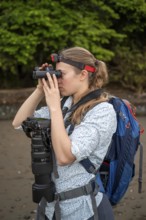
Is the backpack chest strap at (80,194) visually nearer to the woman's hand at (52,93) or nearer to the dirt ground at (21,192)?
the woman's hand at (52,93)

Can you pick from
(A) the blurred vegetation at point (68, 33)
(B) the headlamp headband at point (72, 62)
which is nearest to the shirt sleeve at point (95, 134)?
(B) the headlamp headband at point (72, 62)

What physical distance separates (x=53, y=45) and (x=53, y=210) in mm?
8975

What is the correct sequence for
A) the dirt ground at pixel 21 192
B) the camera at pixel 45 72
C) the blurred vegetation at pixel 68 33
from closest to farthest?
the camera at pixel 45 72, the dirt ground at pixel 21 192, the blurred vegetation at pixel 68 33

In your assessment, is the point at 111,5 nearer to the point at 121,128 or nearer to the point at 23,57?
the point at 23,57

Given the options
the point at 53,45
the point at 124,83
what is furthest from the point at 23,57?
the point at 124,83

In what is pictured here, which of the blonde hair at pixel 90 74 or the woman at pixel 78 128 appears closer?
the woman at pixel 78 128

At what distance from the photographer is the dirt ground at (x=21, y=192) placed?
475 centimetres

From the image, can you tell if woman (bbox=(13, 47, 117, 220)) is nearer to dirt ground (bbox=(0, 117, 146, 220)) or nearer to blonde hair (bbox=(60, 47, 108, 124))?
blonde hair (bbox=(60, 47, 108, 124))

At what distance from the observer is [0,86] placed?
12406mm

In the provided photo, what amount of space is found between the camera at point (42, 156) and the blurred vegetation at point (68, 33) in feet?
28.2

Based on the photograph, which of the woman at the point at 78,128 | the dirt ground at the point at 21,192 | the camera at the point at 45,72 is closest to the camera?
the woman at the point at 78,128

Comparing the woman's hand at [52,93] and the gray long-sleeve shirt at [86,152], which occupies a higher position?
the woman's hand at [52,93]

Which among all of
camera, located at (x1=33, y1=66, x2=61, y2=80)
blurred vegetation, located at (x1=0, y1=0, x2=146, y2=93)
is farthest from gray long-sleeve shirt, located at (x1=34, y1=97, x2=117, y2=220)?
blurred vegetation, located at (x1=0, y1=0, x2=146, y2=93)

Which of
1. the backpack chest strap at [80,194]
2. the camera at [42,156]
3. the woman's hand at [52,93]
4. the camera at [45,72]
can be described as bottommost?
the backpack chest strap at [80,194]
